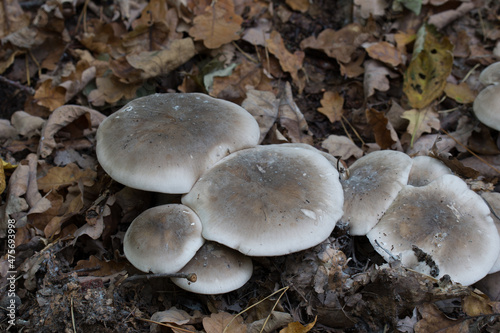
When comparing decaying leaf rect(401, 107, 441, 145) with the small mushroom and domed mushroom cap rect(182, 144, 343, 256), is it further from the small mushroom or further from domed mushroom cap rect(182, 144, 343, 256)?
domed mushroom cap rect(182, 144, 343, 256)

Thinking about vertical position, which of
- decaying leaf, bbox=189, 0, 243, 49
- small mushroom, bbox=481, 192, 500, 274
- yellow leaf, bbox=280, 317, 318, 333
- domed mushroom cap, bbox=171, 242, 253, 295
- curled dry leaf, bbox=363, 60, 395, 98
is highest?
decaying leaf, bbox=189, 0, 243, 49

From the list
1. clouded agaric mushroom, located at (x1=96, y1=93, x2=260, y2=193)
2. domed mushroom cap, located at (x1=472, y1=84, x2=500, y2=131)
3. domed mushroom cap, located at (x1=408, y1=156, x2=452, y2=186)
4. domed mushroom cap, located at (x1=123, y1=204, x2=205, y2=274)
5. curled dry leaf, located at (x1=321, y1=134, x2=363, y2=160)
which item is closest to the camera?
domed mushroom cap, located at (x1=123, y1=204, x2=205, y2=274)

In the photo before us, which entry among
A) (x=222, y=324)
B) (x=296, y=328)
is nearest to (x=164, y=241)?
(x=222, y=324)

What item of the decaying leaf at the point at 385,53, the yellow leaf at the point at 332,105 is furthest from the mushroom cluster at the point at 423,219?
the decaying leaf at the point at 385,53

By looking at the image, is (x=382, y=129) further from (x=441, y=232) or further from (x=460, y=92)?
(x=441, y=232)

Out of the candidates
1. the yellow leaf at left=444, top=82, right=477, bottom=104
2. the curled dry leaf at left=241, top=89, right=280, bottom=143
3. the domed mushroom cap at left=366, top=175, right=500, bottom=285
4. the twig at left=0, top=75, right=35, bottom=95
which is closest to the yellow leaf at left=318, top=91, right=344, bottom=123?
the curled dry leaf at left=241, top=89, right=280, bottom=143

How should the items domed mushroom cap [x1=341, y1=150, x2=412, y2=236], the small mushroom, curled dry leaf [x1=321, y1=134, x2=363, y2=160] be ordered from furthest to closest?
curled dry leaf [x1=321, y1=134, x2=363, y2=160] < the small mushroom < domed mushroom cap [x1=341, y1=150, x2=412, y2=236]

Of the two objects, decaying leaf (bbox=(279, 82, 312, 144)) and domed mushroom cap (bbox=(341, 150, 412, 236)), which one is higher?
domed mushroom cap (bbox=(341, 150, 412, 236))
